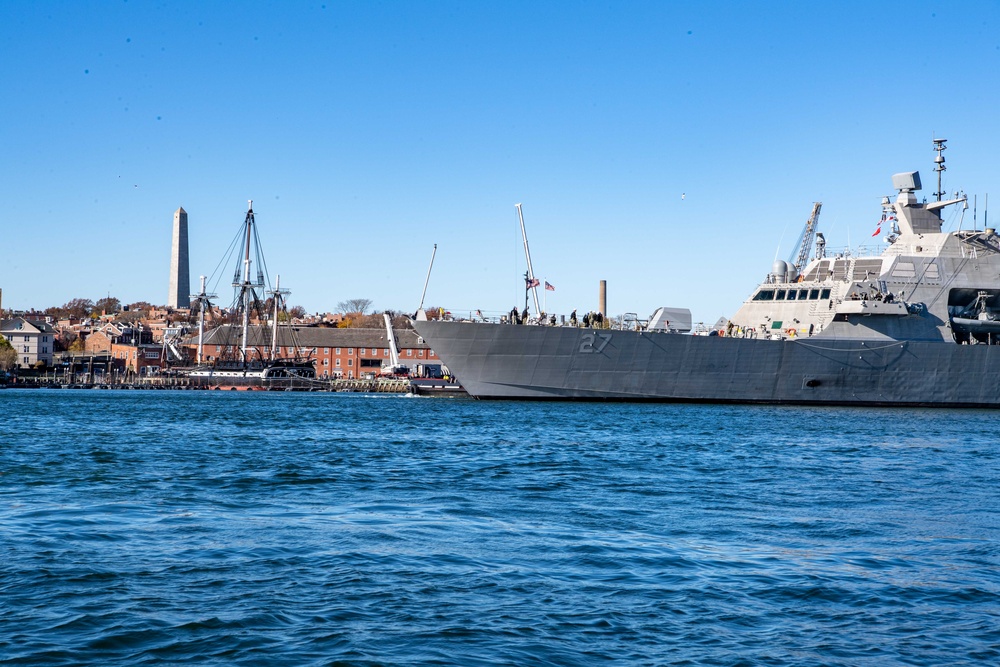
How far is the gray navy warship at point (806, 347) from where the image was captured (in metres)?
41.6

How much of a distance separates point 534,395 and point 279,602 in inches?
1349

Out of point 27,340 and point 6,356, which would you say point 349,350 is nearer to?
point 6,356

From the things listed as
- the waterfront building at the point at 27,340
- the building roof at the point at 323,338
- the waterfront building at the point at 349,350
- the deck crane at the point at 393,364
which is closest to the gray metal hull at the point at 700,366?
the deck crane at the point at 393,364

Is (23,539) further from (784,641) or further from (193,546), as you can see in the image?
(784,641)

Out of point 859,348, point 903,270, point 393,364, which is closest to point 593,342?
point 859,348

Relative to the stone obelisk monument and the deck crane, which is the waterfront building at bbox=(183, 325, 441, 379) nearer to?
the deck crane

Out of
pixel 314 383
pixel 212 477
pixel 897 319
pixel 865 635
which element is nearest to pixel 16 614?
pixel 865 635

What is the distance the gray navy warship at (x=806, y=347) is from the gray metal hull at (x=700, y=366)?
0.04 meters

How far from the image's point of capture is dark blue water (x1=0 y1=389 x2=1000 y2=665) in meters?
7.46

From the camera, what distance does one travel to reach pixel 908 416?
38.7m

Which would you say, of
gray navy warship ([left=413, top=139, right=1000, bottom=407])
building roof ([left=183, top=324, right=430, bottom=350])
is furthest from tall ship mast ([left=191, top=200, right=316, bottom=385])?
gray navy warship ([left=413, top=139, right=1000, bottom=407])

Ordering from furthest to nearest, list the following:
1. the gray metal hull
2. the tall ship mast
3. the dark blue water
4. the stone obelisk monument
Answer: the stone obelisk monument
the tall ship mast
the gray metal hull
the dark blue water

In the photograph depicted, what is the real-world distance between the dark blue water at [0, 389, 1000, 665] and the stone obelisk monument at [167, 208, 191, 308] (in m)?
133

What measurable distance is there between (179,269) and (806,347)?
128049mm
